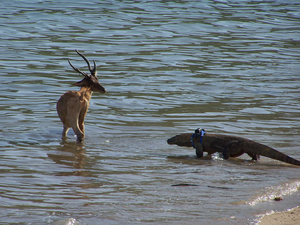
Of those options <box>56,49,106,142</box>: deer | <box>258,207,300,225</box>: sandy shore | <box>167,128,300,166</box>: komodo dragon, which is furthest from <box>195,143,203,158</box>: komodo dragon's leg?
<box>258,207,300,225</box>: sandy shore

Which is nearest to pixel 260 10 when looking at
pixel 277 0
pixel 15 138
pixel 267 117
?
pixel 277 0

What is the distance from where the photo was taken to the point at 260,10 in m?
31.1

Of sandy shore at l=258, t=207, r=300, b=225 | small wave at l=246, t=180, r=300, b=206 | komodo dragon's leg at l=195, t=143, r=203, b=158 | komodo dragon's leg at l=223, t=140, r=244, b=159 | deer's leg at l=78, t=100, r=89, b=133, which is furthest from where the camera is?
deer's leg at l=78, t=100, r=89, b=133

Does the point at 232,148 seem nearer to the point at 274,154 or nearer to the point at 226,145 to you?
the point at 226,145

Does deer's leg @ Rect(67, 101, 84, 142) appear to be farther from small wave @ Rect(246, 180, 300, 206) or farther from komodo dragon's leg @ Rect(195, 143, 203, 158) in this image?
→ small wave @ Rect(246, 180, 300, 206)

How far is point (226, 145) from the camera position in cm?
786

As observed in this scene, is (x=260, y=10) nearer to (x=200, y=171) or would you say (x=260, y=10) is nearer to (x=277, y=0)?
(x=277, y=0)

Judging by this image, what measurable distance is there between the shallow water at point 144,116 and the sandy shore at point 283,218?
116 millimetres

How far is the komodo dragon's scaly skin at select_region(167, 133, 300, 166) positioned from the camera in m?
7.61

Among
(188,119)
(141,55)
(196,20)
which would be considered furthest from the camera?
(196,20)

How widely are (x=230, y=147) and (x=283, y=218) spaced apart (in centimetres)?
275

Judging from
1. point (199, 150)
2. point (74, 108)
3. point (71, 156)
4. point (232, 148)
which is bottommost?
point (71, 156)

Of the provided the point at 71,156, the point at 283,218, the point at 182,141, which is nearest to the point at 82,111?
the point at 71,156

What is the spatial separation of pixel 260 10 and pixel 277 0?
4.24 meters
